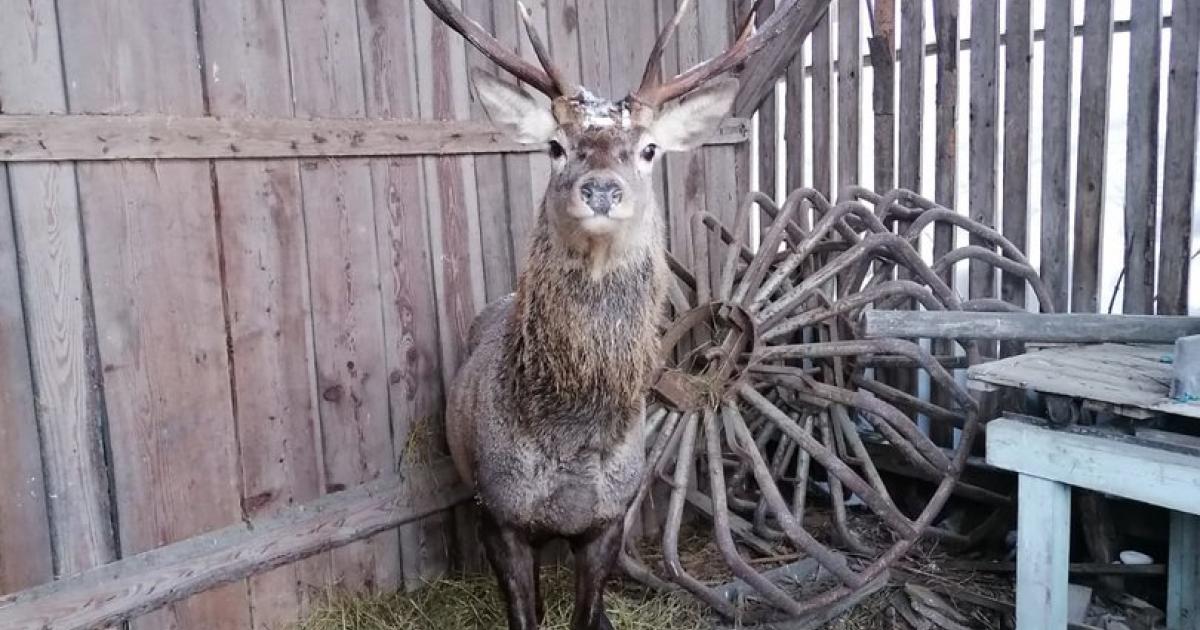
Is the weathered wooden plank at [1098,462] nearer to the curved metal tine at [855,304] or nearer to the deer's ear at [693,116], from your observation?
the curved metal tine at [855,304]

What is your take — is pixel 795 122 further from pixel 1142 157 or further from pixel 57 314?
pixel 57 314

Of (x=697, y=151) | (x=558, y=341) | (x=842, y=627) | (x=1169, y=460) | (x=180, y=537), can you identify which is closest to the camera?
(x=1169, y=460)

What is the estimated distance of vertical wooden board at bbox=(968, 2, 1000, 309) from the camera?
4.25 metres

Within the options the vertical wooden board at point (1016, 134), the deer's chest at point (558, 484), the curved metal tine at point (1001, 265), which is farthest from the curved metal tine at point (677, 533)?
the vertical wooden board at point (1016, 134)

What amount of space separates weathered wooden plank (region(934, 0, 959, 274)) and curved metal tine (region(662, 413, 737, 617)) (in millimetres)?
1667

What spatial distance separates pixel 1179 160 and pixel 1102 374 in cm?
134

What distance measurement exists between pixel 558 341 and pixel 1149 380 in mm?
1847

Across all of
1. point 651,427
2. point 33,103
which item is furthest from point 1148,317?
point 33,103

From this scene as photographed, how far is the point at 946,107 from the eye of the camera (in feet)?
14.4

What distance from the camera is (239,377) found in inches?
129

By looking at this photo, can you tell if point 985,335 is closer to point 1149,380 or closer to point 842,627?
point 1149,380

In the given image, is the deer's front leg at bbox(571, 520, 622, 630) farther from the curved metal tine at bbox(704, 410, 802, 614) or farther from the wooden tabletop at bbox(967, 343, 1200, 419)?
the wooden tabletop at bbox(967, 343, 1200, 419)

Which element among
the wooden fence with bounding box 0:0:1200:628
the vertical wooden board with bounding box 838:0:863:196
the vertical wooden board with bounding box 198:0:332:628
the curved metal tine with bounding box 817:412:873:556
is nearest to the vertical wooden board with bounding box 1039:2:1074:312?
the wooden fence with bounding box 0:0:1200:628

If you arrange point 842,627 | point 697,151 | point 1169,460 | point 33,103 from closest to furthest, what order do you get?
point 1169,460
point 33,103
point 842,627
point 697,151
